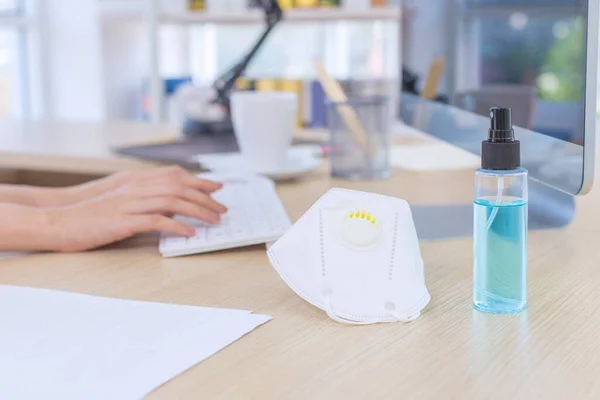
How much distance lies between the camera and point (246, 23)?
10.3 feet

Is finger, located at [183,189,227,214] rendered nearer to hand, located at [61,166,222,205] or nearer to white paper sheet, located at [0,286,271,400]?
hand, located at [61,166,222,205]

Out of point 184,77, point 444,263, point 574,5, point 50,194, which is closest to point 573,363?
point 444,263

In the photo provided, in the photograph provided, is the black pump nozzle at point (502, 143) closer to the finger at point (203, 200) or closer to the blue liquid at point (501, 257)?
the blue liquid at point (501, 257)

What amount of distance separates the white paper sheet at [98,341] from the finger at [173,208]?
0.62ft

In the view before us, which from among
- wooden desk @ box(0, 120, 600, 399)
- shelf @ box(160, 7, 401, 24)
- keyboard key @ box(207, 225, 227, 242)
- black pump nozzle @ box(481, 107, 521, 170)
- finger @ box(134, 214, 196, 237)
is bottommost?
wooden desk @ box(0, 120, 600, 399)

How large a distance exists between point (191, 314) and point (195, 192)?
29 centimetres

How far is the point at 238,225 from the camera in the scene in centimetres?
92

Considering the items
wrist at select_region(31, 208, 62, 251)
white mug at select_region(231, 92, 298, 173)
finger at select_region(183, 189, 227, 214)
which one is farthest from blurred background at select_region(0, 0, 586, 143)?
wrist at select_region(31, 208, 62, 251)

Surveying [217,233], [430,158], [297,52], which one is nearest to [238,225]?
[217,233]

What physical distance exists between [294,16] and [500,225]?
2.48 meters

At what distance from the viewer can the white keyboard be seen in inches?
33.9

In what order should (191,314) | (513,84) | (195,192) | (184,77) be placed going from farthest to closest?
1. (184,77)
2. (513,84)
3. (195,192)
4. (191,314)

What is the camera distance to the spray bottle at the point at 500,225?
2.06 feet

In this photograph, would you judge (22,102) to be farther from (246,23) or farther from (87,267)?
(87,267)
